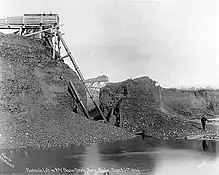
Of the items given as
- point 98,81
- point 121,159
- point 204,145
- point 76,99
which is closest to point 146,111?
point 76,99

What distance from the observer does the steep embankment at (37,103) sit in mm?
11438

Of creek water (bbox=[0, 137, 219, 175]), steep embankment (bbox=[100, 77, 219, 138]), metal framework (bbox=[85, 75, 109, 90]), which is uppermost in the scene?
metal framework (bbox=[85, 75, 109, 90])

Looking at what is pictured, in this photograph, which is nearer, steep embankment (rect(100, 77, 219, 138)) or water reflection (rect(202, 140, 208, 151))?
water reflection (rect(202, 140, 208, 151))

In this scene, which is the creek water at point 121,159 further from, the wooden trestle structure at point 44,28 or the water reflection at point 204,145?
the wooden trestle structure at point 44,28

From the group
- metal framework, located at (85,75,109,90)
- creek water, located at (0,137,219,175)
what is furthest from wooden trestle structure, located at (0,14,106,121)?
metal framework, located at (85,75,109,90)

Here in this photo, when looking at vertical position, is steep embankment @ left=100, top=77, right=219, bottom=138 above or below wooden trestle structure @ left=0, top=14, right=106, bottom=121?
below

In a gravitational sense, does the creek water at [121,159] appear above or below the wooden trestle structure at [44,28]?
below

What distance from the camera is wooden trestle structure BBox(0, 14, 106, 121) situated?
15.4 meters

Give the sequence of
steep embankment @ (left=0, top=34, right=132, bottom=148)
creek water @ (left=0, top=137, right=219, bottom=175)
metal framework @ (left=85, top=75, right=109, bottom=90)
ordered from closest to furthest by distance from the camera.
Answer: creek water @ (left=0, top=137, right=219, bottom=175) → steep embankment @ (left=0, top=34, right=132, bottom=148) → metal framework @ (left=85, top=75, right=109, bottom=90)

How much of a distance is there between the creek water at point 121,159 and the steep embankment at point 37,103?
2.50ft

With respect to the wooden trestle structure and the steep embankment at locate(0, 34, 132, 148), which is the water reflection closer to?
the steep embankment at locate(0, 34, 132, 148)

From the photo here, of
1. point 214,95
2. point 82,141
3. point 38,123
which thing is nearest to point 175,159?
point 82,141

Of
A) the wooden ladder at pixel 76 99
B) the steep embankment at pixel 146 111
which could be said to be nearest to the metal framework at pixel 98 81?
the steep embankment at pixel 146 111

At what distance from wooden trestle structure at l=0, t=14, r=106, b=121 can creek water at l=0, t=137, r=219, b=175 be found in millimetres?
4463
